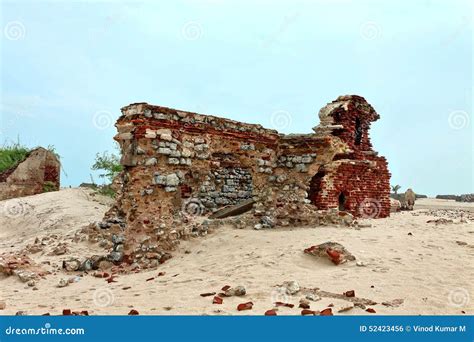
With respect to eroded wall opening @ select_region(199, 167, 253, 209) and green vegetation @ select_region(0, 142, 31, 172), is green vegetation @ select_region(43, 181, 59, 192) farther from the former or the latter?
eroded wall opening @ select_region(199, 167, 253, 209)

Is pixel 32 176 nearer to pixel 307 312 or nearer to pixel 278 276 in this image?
pixel 278 276

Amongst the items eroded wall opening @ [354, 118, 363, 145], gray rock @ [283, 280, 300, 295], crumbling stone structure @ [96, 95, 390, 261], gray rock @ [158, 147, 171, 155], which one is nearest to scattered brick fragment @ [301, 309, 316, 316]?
gray rock @ [283, 280, 300, 295]

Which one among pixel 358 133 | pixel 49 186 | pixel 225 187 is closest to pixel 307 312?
pixel 225 187

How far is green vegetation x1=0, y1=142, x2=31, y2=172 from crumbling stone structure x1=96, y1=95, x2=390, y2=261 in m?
11.8

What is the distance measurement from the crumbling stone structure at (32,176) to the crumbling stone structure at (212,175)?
418 inches

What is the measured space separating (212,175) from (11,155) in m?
14.7

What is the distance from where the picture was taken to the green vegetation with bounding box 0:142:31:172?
63.7 ft

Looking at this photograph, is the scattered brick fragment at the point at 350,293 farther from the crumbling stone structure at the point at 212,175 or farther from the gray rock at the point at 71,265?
the gray rock at the point at 71,265

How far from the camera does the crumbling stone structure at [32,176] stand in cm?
1858

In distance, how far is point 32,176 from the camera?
1891 cm

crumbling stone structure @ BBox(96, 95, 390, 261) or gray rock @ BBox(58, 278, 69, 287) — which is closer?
gray rock @ BBox(58, 278, 69, 287)

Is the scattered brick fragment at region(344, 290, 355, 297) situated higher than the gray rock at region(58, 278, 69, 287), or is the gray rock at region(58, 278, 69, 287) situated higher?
the scattered brick fragment at region(344, 290, 355, 297)

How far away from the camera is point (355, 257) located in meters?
6.58

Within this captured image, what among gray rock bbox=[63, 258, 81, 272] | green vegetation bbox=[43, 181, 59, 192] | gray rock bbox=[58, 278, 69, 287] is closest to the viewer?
gray rock bbox=[58, 278, 69, 287]
